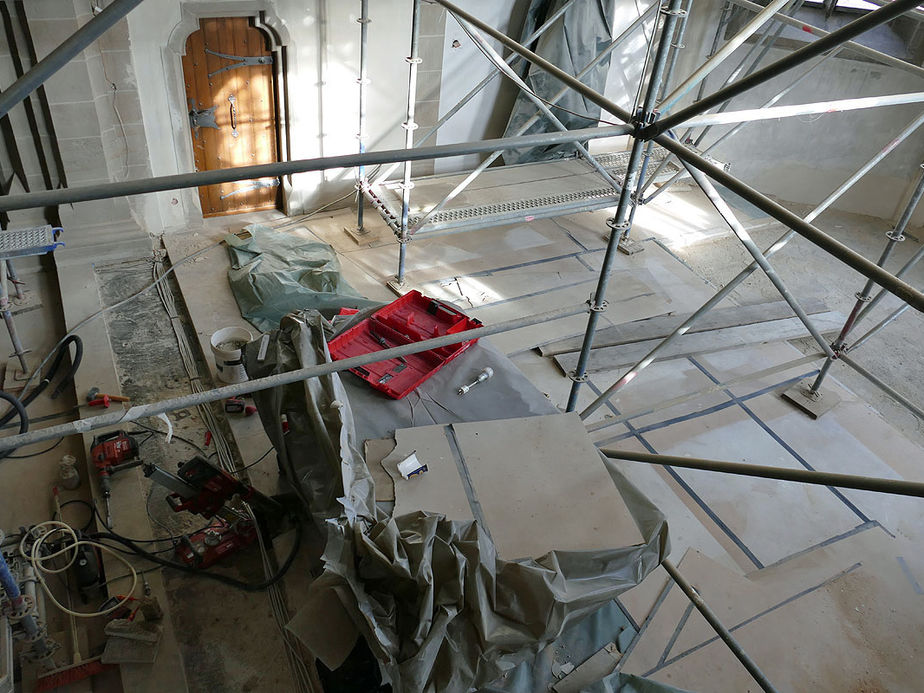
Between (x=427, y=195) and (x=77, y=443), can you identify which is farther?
(x=427, y=195)

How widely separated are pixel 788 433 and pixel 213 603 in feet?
12.8

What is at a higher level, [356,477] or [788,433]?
[356,477]

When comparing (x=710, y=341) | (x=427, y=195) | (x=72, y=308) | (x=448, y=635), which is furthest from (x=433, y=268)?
(x=448, y=635)

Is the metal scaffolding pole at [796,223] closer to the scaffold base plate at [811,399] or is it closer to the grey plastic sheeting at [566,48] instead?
the scaffold base plate at [811,399]

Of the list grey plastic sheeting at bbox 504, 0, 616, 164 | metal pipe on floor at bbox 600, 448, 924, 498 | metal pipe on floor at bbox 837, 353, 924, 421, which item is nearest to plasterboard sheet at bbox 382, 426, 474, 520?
metal pipe on floor at bbox 600, 448, 924, 498

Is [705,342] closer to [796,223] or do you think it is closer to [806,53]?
[796,223]

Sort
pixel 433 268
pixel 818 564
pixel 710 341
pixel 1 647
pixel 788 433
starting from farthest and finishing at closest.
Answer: pixel 433 268 < pixel 710 341 < pixel 788 433 < pixel 818 564 < pixel 1 647

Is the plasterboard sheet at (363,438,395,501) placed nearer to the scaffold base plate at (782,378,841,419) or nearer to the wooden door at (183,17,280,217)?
the scaffold base plate at (782,378,841,419)

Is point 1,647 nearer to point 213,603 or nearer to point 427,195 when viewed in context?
point 213,603

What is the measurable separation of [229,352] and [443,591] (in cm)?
277

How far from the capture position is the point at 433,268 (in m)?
6.43

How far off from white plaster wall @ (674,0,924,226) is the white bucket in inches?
230

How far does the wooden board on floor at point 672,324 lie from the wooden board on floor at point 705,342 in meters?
0.04

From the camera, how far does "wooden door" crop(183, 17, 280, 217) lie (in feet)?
19.5
